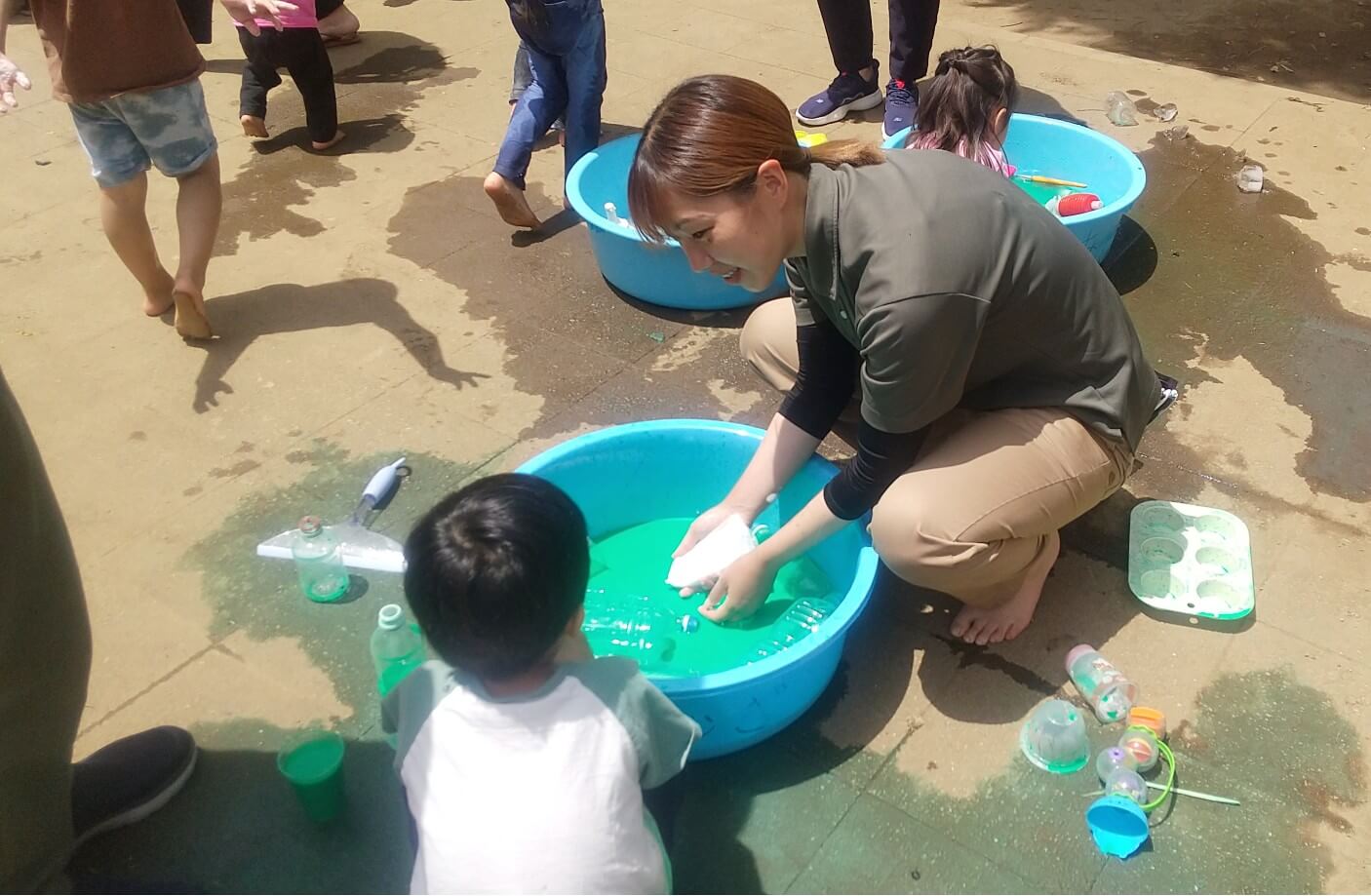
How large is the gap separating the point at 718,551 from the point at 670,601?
22 cm

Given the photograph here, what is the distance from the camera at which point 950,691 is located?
7.05 ft

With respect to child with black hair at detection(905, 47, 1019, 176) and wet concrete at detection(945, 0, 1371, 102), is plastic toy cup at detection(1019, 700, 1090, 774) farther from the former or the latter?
wet concrete at detection(945, 0, 1371, 102)

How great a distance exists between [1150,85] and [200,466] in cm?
426

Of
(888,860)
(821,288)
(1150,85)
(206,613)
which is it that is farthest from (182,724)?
(1150,85)

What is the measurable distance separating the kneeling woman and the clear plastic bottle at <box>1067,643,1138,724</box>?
0.45ft

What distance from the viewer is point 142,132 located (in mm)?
2984

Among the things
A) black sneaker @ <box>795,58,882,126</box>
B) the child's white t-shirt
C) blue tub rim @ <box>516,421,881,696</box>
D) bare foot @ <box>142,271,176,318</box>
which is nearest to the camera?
the child's white t-shirt

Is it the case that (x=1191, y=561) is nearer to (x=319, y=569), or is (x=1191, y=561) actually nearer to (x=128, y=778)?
(x=319, y=569)

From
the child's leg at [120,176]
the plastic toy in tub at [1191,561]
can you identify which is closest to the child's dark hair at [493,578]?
the plastic toy in tub at [1191,561]

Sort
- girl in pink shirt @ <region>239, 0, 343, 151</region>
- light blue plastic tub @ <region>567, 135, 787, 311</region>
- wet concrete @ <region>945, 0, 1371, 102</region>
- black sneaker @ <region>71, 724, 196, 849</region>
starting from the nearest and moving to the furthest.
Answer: black sneaker @ <region>71, 724, 196, 849</region> → light blue plastic tub @ <region>567, 135, 787, 311</region> → girl in pink shirt @ <region>239, 0, 343, 151</region> → wet concrete @ <region>945, 0, 1371, 102</region>

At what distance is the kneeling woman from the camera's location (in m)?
1.81

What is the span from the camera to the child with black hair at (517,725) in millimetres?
1317

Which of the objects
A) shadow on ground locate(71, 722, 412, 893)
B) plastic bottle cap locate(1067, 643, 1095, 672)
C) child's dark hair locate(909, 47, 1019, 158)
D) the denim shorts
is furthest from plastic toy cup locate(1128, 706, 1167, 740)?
the denim shorts

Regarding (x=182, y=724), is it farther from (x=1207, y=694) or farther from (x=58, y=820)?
(x=1207, y=694)
